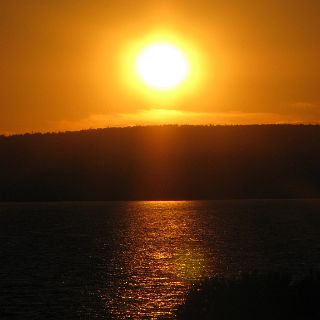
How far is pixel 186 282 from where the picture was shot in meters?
54.5

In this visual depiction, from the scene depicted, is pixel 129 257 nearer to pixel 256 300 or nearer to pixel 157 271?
pixel 157 271

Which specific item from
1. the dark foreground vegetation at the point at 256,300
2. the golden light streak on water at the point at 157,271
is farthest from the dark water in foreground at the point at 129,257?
the dark foreground vegetation at the point at 256,300

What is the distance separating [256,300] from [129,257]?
36.0 meters

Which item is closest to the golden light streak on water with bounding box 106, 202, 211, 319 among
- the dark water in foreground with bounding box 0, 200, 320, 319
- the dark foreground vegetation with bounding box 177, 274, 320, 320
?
the dark water in foreground with bounding box 0, 200, 320, 319

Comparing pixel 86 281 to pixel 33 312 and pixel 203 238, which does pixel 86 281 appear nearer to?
pixel 33 312

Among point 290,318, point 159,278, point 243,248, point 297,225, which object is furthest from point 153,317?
point 297,225

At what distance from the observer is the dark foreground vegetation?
120 ft

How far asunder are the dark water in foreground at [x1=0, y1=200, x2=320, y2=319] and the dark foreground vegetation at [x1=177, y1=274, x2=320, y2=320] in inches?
184

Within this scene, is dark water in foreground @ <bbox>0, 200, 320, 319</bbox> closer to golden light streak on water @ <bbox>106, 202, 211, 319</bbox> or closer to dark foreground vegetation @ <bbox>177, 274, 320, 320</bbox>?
golden light streak on water @ <bbox>106, 202, 211, 319</bbox>

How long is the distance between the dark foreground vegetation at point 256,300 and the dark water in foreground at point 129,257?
15.3 feet

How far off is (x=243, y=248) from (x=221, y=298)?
42868 millimetres

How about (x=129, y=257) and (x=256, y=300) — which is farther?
(x=129, y=257)

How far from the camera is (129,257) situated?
72500 millimetres

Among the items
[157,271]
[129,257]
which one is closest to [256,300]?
[157,271]
